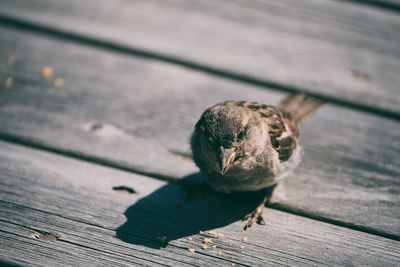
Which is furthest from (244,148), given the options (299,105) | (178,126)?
(299,105)

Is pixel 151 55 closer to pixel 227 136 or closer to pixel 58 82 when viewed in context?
pixel 58 82

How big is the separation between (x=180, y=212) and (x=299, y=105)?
38.3 inches

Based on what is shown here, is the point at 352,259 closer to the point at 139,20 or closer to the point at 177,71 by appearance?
the point at 177,71

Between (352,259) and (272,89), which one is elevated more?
(272,89)

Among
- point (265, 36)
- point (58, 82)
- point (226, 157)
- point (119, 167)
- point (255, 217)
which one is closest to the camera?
point (226, 157)

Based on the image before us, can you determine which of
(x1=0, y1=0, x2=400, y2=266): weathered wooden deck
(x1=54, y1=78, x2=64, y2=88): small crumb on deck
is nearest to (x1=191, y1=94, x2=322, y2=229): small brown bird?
(x1=0, y1=0, x2=400, y2=266): weathered wooden deck

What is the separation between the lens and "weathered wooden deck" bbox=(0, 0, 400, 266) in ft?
4.83

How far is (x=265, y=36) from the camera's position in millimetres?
A: 2445

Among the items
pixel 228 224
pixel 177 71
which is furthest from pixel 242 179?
pixel 177 71

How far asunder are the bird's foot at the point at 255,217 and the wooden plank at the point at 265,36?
2.89 ft

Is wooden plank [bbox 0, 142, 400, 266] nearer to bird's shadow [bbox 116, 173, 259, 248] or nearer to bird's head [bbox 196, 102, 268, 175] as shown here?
bird's shadow [bbox 116, 173, 259, 248]

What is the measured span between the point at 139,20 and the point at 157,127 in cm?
99

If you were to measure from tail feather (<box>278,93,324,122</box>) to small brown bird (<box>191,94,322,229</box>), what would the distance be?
7.5 inches

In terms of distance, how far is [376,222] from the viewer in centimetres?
157
